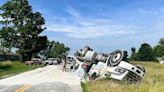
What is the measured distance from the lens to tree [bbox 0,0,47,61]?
95688mm

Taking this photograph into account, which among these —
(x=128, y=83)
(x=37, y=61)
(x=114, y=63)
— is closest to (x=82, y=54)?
(x=114, y=63)

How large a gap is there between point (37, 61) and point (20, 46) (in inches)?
468

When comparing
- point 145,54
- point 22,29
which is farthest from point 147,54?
point 22,29

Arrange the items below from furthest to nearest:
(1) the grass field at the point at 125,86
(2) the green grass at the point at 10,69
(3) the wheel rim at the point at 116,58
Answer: (2) the green grass at the point at 10,69 → (3) the wheel rim at the point at 116,58 → (1) the grass field at the point at 125,86

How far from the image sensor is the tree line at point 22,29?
95.8 meters

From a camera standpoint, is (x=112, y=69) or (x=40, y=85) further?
(x=112, y=69)

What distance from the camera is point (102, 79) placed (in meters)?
27.3

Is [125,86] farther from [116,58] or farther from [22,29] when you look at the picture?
[22,29]

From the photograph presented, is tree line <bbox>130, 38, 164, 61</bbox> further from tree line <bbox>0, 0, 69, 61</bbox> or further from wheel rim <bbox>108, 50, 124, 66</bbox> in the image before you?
wheel rim <bbox>108, 50, 124, 66</bbox>

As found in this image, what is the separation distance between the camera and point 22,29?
95.0 meters

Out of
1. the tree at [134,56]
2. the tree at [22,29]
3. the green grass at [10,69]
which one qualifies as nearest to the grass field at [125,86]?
the green grass at [10,69]

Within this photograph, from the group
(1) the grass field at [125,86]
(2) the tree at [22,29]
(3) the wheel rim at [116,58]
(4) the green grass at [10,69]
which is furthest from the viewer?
(2) the tree at [22,29]

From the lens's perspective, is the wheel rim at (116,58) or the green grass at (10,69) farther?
the green grass at (10,69)

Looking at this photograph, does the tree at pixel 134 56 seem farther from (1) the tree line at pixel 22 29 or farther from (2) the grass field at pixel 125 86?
(2) the grass field at pixel 125 86
